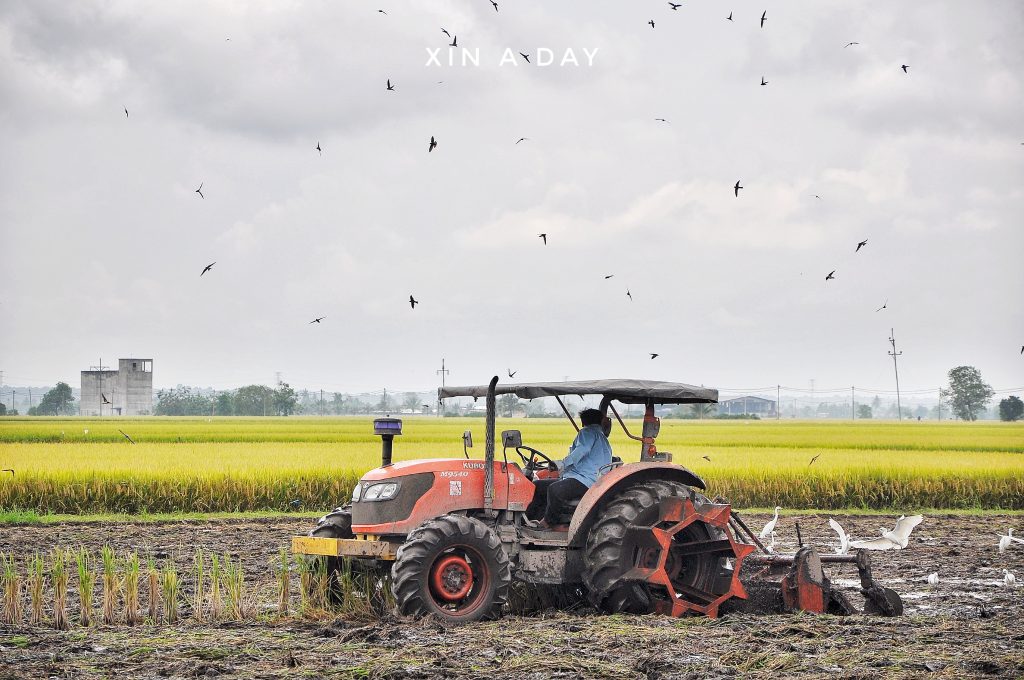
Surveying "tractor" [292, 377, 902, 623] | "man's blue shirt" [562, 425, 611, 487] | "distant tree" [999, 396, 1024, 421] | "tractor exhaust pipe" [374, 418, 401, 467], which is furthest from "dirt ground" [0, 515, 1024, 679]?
"distant tree" [999, 396, 1024, 421]

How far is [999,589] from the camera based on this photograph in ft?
37.5

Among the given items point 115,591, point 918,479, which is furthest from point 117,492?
point 918,479

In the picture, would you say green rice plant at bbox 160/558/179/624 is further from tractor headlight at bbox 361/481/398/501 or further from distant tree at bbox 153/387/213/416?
distant tree at bbox 153/387/213/416

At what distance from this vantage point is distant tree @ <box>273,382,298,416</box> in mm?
139000

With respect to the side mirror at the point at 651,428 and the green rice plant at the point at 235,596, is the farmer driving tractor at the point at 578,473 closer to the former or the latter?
the side mirror at the point at 651,428

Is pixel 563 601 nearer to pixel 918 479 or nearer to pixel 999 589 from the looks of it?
pixel 999 589

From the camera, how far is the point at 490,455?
28.9 feet

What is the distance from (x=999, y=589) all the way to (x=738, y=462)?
1406 cm

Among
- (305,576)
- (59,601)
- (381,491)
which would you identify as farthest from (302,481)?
(381,491)

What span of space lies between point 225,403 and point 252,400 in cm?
363

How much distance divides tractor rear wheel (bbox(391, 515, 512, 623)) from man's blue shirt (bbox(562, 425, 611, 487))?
103 cm

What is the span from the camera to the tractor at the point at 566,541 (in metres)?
8.49

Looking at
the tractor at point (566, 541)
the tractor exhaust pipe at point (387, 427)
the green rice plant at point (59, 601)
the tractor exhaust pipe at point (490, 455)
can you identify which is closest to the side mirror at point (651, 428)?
the tractor at point (566, 541)

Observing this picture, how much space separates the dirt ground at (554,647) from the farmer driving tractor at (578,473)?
2.66ft
